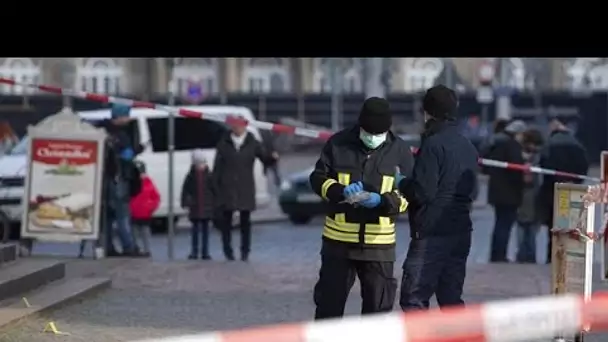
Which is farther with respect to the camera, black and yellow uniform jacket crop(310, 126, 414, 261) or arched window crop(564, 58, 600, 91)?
arched window crop(564, 58, 600, 91)

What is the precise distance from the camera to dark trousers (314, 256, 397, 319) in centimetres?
849

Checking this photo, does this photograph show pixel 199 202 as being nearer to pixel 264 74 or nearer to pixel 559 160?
pixel 559 160

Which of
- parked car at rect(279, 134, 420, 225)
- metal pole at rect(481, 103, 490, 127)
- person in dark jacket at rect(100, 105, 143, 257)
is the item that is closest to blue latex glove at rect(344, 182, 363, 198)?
person in dark jacket at rect(100, 105, 143, 257)

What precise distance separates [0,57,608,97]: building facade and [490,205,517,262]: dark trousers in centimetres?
3170

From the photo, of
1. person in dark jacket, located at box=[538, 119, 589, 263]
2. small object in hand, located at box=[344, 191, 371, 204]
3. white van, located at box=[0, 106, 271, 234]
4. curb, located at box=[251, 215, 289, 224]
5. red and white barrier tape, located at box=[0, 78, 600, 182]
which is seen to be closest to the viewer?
small object in hand, located at box=[344, 191, 371, 204]

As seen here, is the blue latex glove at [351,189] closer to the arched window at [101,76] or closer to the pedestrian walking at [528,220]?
the pedestrian walking at [528,220]

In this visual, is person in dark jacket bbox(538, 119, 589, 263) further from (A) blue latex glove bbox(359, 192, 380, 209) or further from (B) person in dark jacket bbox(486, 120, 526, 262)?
(A) blue latex glove bbox(359, 192, 380, 209)

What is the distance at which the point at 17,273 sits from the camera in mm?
11992

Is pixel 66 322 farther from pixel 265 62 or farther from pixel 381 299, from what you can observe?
pixel 265 62

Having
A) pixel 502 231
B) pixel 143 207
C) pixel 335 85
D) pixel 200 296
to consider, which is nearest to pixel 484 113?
pixel 335 85

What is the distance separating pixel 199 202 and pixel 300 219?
23.4ft
